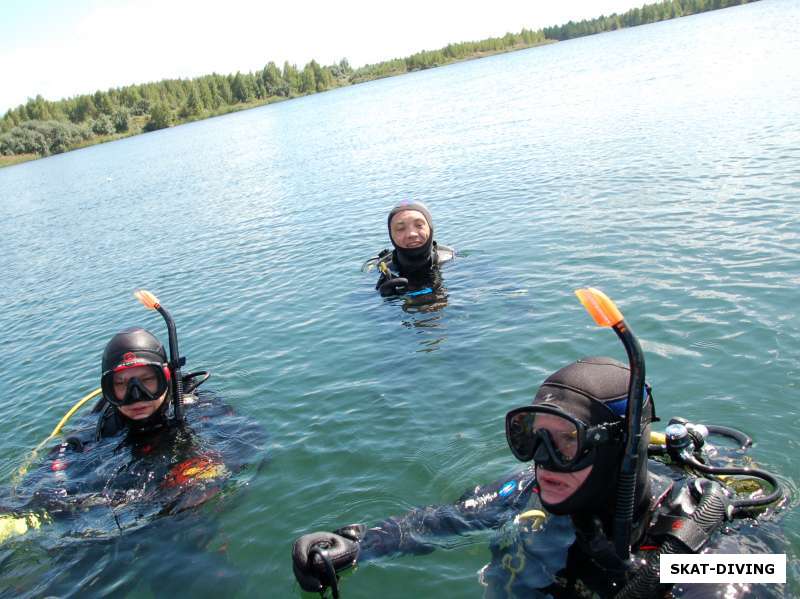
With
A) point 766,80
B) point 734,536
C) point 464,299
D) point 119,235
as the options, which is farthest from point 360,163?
point 734,536

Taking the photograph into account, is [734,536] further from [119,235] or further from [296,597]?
[119,235]

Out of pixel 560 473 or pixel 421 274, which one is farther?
pixel 421 274

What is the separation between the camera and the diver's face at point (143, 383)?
16.2 feet

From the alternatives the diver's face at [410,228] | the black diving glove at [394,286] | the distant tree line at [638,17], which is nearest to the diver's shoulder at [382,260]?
the black diving glove at [394,286]

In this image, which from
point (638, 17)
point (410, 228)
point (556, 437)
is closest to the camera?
point (556, 437)

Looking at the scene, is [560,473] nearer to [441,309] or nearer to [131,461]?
[131,461]

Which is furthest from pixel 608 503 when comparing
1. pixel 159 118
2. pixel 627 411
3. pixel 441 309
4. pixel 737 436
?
pixel 159 118

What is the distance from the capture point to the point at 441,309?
8047 mm

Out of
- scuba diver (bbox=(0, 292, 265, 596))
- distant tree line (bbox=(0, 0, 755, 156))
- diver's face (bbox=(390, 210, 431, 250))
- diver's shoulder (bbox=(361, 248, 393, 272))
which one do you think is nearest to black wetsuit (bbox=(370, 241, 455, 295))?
diver's shoulder (bbox=(361, 248, 393, 272))

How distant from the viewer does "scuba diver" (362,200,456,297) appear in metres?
8.37

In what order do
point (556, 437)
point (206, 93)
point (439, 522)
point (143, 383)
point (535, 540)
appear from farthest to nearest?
point (206, 93), point (143, 383), point (439, 522), point (535, 540), point (556, 437)

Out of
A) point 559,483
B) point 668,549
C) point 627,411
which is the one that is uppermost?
point 627,411

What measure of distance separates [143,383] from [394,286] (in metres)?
4.05

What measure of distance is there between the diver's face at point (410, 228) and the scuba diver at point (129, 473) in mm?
3712
